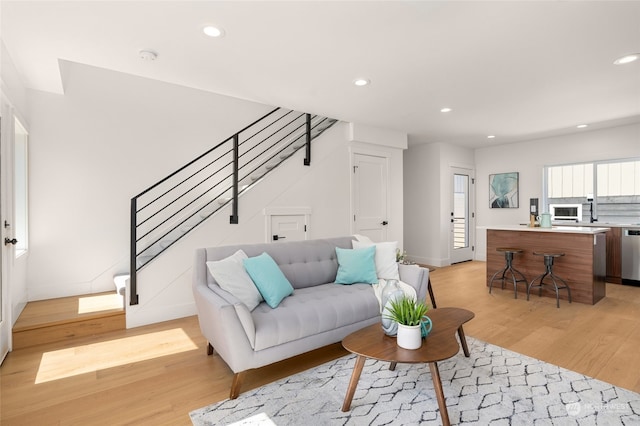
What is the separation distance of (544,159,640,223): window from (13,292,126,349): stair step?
7.28 meters

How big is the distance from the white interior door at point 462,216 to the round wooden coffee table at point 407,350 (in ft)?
16.5

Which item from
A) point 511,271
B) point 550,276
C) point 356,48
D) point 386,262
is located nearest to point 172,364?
point 386,262

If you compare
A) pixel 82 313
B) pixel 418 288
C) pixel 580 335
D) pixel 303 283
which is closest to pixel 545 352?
pixel 580 335

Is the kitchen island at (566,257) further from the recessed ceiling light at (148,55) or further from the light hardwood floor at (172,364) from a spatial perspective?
the recessed ceiling light at (148,55)

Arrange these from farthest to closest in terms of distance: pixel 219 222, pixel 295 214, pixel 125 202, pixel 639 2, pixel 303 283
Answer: pixel 295 214, pixel 125 202, pixel 219 222, pixel 303 283, pixel 639 2

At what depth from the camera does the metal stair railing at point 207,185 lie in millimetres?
3990

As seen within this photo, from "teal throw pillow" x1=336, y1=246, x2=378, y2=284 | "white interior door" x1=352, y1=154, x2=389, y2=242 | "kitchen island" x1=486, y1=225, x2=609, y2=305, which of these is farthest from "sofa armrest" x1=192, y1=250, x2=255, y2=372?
"kitchen island" x1=486, y1=225, x2=609, y2=305

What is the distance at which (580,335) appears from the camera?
3.04 meters

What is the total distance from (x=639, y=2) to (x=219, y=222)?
13.3 ft

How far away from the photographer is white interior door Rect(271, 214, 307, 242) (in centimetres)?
438

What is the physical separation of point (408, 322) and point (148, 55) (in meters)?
2.97

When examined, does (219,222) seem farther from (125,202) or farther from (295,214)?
(125,202)

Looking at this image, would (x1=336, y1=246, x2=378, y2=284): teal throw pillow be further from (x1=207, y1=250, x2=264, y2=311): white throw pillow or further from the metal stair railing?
the metal stair railing

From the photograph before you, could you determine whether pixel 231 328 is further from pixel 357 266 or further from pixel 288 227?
pixel 288 227
